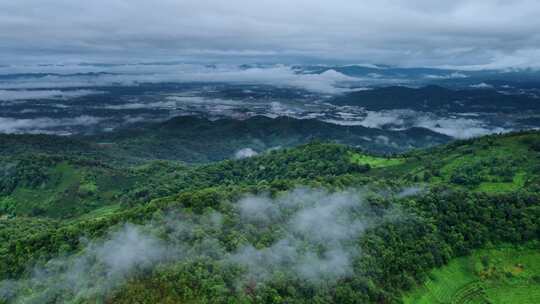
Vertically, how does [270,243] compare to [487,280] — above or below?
above

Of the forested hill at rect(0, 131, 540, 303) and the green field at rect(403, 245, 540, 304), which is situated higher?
the forested hill at rect(0, 131, 540, 303)

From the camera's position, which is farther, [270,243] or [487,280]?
[487,280]

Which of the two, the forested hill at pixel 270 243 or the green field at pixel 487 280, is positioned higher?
the forested hill at pixel 270 243

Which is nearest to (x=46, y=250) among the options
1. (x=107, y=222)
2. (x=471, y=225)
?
(x=107, y=222)

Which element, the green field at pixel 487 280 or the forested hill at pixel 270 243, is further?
the green field at pixel 487 280

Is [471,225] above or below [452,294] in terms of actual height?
above

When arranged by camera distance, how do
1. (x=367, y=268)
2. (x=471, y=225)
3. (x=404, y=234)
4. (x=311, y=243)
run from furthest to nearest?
1. (x=471, y=225)
2. (x=404, y=234)
3. (x=311, y=243)
4. (x=367, y=268)

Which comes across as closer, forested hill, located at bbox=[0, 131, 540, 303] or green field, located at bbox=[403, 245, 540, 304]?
forested hill, located at bbox=[0, 131, 540, 303]

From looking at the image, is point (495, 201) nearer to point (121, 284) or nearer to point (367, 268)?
point (367, 268)
